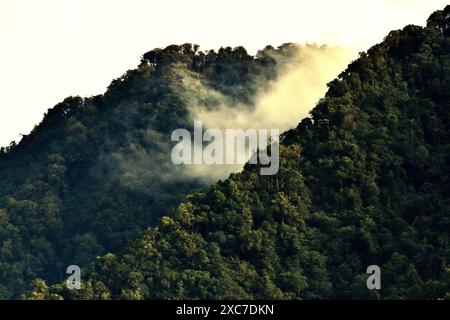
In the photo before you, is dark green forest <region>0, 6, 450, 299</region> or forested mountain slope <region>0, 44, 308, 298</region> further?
forested mountain slope <region>0, 44, 308, 298</region>

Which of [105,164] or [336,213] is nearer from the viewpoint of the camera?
[336,213]

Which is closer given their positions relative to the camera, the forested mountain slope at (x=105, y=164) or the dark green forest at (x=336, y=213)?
the dark green forest at (x=336, y=213)

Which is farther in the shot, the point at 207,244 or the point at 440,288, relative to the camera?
the point at 207,244

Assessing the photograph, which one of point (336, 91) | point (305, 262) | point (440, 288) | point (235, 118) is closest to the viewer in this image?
point (440, 288)

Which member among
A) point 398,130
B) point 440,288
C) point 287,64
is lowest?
point 440,288

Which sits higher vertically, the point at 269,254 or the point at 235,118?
the point at 235,118

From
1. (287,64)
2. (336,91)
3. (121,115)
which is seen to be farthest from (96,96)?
A: (336,91)

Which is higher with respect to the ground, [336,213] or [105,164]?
[105,164]

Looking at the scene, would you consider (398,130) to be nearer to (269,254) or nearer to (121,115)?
(269,254)
